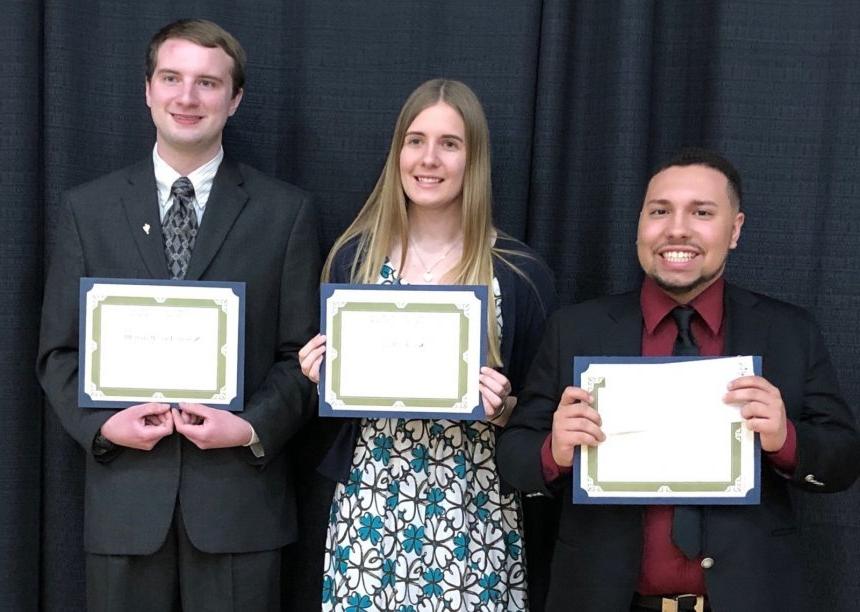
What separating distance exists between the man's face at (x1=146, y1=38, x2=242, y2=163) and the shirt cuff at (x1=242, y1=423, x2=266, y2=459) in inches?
26.7

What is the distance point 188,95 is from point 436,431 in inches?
37.5

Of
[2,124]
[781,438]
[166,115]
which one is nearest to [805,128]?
[781,438]

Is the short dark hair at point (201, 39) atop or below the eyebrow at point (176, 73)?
atop

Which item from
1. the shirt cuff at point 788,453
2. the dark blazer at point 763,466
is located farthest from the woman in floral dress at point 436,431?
the shirt cuff at point 788,453

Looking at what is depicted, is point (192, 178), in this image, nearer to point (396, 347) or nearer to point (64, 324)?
point (64, 324)

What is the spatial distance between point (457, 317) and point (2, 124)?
142cm

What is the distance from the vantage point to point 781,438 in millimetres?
1901

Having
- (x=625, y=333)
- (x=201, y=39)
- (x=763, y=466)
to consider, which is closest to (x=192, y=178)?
(x=201, y=39)

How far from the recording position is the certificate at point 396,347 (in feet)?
6.96

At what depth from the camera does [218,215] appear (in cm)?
236

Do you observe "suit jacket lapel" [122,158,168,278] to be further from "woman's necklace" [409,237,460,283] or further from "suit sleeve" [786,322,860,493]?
"suit sleeve" [786,322,860,493]

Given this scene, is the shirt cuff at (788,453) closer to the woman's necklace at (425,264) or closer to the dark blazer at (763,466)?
the dark blazer at (763,466)

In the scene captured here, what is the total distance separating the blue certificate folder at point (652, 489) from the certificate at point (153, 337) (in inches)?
31.3

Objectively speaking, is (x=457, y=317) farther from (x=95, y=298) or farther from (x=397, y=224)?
(x=95, y=298)
